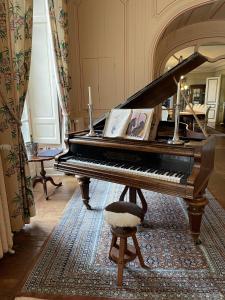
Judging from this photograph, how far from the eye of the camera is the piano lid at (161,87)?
234cm

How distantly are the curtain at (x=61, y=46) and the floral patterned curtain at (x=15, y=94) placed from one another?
3.77ft

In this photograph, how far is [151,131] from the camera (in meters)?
2.30

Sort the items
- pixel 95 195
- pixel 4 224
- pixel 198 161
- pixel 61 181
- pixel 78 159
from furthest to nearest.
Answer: pixel 61 181, pixel 95 195, pixel 78 159, pixel 4 224, pixel 198 161

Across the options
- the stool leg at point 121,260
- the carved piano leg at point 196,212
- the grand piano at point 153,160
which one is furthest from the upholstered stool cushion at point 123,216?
the carved piano leg at point 196,212

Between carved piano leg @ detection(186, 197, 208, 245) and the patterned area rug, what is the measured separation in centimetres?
22

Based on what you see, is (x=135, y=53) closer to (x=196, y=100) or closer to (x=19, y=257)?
(x=19, y=257)

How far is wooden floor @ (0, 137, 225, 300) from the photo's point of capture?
5.97ft

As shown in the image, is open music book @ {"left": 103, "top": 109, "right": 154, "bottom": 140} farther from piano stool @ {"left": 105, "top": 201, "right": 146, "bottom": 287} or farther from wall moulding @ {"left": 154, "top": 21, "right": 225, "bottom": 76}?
wall moulding @ {"left": 154, "top": 21, "right": 225, "bottom": 76}

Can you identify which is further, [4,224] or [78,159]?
[78,159]

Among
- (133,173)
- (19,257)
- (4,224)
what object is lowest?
(19,257)

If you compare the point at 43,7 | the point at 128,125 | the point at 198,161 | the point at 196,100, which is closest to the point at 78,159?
the point at 128,125

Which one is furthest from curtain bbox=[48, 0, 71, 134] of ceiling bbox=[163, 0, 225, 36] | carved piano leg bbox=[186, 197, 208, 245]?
carved piano leg bbox=[186, 197, 208, 245]

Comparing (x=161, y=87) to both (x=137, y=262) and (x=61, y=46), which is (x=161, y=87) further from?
(x=61, y=46)

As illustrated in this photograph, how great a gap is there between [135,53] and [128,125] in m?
2.49
